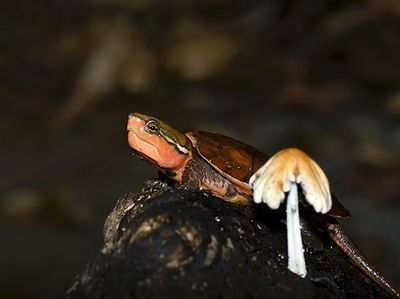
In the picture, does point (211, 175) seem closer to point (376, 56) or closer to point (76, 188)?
point (76, 188)

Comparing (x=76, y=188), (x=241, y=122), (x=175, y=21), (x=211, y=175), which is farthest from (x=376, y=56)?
(x=211, y=175)

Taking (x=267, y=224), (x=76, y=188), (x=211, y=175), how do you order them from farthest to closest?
(x=76, y=188), (x=211, y=175), (x=267, y=224)

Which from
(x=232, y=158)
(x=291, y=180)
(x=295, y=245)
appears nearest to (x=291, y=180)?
(x=291, y=180)

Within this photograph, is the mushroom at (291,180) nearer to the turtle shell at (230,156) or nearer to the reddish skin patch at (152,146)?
the turtle shell at (230,156)

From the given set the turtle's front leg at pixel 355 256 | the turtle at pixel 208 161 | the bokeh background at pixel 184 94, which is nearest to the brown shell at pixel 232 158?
the turtle at pixel 208 161

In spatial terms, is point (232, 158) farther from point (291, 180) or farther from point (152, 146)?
point (291, 180)
